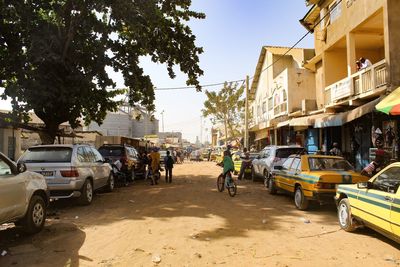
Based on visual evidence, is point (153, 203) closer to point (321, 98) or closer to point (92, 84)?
point (92, 84)

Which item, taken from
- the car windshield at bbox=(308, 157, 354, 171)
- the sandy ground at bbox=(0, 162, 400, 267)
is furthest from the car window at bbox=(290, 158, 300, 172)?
the sandy ground at bbox=(0, 162, 400, 267)

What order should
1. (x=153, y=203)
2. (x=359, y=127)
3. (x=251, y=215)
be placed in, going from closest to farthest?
(x=251, y=215) → (x=153, y=203) → (x=359, y=127)

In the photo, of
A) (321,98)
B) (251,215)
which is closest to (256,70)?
(321,98)

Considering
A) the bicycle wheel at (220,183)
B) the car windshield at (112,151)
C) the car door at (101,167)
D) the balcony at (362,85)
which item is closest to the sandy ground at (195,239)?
the car door at (101,167)

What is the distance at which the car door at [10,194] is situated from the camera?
647cm

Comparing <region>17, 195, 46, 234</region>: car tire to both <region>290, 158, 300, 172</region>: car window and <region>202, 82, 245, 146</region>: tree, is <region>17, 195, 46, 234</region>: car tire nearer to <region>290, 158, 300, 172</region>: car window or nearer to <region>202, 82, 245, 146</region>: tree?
<region>290, 158, 300, 172</region>: car window

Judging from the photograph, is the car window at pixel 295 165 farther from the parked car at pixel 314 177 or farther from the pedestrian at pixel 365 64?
the pedestrian at pixel 365 64

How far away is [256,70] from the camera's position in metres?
40.0

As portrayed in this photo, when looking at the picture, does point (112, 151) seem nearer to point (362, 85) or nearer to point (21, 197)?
point (21, 197)

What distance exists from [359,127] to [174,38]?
10.3 metres

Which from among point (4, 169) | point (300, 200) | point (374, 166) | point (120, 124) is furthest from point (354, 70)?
point (120, 124)

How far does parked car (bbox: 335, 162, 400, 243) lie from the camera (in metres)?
5.98

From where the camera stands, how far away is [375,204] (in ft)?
21.5

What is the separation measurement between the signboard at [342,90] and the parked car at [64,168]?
1098 cm
